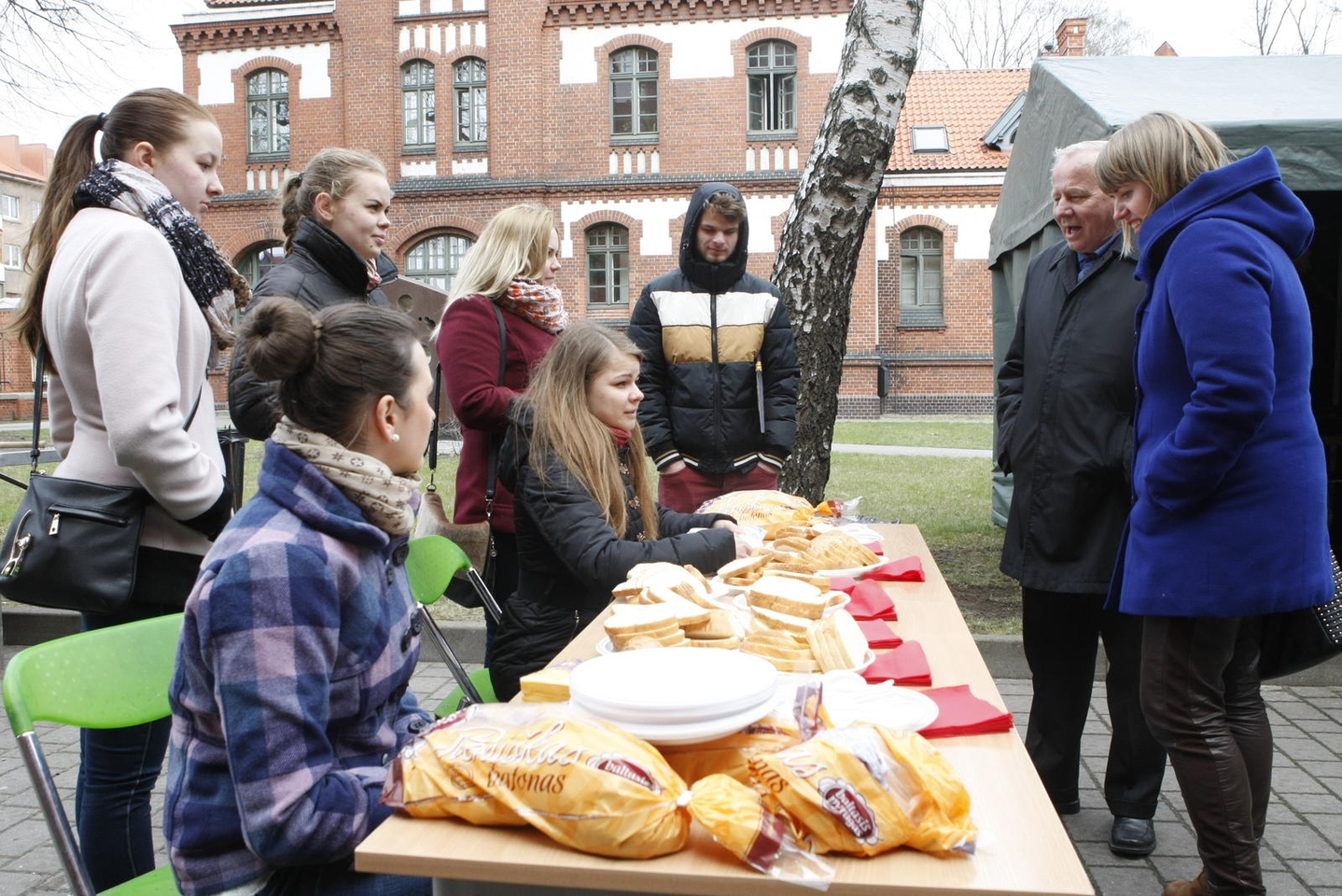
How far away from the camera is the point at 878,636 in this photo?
2.14 m

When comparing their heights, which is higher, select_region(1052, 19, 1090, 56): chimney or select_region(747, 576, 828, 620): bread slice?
select_region(1052, 19, 1090, 56): chimney

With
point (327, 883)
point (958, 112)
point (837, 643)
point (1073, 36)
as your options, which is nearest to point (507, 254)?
point (837, 643)

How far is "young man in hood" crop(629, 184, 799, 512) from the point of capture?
4.20 m

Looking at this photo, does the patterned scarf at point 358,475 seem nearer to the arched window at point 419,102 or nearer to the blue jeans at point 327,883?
the blue jeans at point 327,883

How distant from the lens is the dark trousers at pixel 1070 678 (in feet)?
10.5

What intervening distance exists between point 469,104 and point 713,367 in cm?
1988

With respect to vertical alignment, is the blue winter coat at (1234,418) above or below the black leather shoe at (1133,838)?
above

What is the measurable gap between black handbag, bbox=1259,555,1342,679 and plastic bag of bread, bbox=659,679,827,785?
64.8 inches

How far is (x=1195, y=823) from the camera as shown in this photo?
8.54 ft

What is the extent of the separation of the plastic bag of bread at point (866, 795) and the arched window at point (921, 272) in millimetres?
22168

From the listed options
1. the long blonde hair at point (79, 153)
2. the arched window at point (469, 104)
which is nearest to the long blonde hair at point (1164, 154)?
the long blonde hair at point (79, 153)

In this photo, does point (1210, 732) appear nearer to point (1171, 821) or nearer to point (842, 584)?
point (842, 584)

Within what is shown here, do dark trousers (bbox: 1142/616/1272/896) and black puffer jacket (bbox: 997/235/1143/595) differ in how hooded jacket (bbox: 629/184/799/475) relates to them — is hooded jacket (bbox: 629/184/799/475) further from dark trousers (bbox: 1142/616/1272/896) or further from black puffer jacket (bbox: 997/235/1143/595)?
dark trousers (bbox: 1142/616/1272/896)

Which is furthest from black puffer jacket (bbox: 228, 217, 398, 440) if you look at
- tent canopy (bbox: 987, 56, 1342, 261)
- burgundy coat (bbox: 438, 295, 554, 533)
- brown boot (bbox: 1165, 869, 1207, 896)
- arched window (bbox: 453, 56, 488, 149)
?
arched window (bbox: 453, 56, 488, 149)
